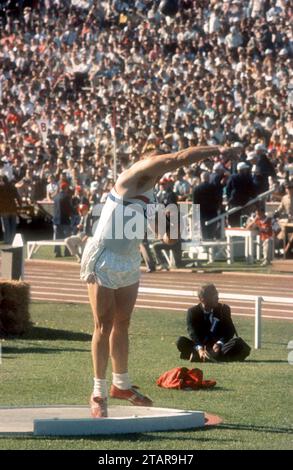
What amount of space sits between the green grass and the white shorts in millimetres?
1138

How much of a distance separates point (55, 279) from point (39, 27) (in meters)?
21.6

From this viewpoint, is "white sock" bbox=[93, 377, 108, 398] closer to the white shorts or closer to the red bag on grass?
the white shorts

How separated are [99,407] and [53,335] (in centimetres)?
663

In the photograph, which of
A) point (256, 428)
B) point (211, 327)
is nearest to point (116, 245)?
point (256, 428)

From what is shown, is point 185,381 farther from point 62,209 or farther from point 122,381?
point 62,209

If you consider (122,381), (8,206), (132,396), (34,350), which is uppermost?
(8,206)

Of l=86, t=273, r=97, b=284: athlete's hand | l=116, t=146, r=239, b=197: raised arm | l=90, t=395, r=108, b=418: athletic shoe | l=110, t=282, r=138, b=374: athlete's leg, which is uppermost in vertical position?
l=116, t=146, r=239, b=197: raised arm

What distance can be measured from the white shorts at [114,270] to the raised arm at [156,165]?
451mm

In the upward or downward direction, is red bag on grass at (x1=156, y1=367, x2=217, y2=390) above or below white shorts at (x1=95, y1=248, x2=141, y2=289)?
below

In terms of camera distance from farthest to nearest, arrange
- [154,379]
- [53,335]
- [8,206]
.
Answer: [8,206] → [53,335] → [154,379]

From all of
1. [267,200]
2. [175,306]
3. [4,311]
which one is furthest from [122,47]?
[4,311]

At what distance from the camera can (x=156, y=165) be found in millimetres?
9469

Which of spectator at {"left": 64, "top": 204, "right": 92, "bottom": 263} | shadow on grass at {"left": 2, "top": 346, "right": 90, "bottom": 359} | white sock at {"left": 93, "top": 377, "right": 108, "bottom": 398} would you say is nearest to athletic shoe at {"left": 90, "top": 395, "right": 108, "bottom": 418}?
white sock at {"left": 93, "top": 377, "right": 108, "bottom": 398}

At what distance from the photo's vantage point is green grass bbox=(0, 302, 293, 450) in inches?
354
